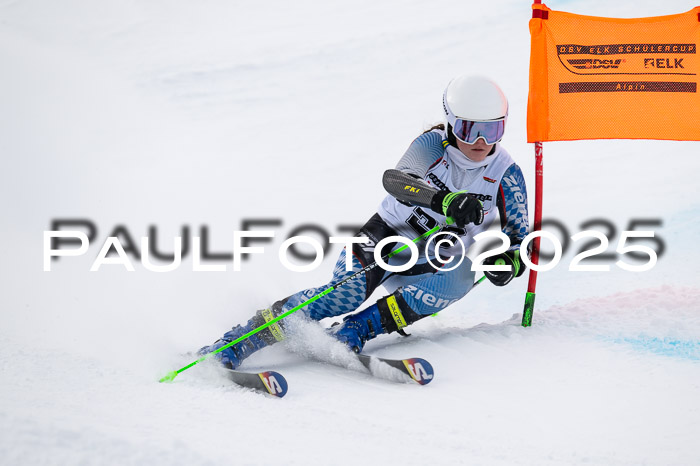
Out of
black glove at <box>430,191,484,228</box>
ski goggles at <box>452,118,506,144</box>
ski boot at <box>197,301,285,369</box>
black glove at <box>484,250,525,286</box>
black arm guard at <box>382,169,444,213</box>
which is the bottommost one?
ski boot at <box>197,301,285,369</box>

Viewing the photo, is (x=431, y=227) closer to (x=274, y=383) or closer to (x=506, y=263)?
(x=506, y=263)

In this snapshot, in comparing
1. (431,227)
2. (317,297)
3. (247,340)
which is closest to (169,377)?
(247,340)

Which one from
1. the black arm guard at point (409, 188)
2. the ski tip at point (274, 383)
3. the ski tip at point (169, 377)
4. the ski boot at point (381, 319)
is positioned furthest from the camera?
the ski boot at point (381, 319)

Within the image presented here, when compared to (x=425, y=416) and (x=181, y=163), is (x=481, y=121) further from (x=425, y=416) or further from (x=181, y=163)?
(x=181, y=163)

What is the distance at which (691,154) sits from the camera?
693 cm

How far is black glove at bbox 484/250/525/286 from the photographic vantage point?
3.37 metres

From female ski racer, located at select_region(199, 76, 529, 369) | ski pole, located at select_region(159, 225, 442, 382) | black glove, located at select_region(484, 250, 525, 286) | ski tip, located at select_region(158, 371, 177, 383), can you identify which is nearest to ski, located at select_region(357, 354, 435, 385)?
female ski racer, located at select_region(199, 76, 529, 369)

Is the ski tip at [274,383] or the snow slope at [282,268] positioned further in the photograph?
the ski tip at [274,383]

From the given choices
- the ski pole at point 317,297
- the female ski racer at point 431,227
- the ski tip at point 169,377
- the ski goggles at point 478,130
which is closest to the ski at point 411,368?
the female ski racer at point 431,227

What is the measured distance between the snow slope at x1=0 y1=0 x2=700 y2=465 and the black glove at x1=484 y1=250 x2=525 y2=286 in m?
0.37

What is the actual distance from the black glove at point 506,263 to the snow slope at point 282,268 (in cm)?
37

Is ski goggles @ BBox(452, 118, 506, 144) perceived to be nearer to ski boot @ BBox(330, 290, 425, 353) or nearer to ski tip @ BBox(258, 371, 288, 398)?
ski boot @ BBox(330, 290, 425, 353)

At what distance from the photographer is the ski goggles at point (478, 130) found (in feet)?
10.5

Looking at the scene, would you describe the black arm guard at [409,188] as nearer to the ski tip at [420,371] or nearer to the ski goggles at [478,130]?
the ski goggles at [478,130]
